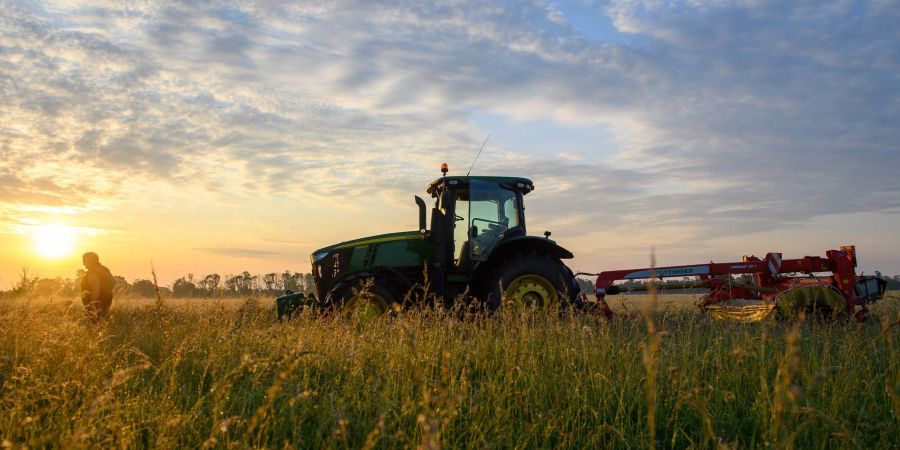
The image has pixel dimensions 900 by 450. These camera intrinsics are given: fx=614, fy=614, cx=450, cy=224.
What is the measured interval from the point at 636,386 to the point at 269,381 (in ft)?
9.93

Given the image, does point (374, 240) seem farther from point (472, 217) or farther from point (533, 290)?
point (533, 290)

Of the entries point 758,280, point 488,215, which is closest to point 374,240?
point 488,215

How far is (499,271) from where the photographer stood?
9.16 metres

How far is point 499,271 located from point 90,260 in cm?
710

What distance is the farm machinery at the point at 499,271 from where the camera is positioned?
9188 millimetres

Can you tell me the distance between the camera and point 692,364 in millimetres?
5742

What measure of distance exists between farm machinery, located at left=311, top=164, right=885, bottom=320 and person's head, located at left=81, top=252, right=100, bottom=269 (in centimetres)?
370

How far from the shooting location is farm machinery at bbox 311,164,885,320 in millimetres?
9188

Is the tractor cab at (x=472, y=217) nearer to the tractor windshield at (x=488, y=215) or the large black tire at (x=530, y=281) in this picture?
the tractor windshield at (x=488, y=215)

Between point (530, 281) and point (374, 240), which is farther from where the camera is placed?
point (374, 240)

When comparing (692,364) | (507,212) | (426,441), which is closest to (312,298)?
(507,212)

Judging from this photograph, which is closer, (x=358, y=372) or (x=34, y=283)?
(x=358, y=372)

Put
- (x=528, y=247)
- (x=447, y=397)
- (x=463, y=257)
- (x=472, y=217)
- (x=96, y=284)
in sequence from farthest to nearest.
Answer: (x=96, y=284) → (x=472, y=217) → (x=463, y=257) → (x=528, y=247) → (x=447, y=397)

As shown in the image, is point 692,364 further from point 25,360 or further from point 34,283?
point 34,283
